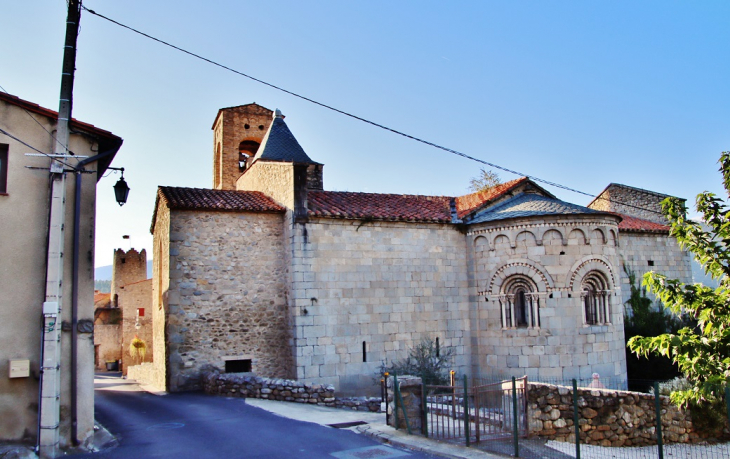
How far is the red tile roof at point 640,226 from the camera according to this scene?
2031 cm

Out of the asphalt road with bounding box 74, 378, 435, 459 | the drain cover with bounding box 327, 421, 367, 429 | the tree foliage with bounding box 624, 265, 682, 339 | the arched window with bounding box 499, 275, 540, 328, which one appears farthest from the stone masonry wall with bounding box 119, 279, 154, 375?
the tree foliage with bounding box 624, 265, 682, 339

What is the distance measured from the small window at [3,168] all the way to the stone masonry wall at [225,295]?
627 centimetres

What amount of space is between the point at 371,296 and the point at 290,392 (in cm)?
386

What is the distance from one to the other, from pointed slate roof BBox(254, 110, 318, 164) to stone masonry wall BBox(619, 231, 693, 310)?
12189mm

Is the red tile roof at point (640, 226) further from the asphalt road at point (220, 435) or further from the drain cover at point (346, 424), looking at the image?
the asphalt road at point (220, 435)

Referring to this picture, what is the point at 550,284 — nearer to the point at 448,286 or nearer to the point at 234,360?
the point at 448,286

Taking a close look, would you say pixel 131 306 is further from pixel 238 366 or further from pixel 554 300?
Answer: pixel 554 300

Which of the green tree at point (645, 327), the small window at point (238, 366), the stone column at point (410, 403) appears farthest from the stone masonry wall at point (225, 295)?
the green tree at point (645, 327)

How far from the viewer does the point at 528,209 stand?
54.7 feet

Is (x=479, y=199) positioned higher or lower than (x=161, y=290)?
higher

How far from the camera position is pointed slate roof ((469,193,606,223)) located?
16.2 m

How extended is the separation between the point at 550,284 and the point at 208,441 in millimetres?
10456

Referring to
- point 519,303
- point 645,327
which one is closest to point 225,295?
point 519,303

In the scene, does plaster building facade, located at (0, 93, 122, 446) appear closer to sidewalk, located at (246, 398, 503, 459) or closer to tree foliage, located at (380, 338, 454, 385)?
sidewalk, located at (246, 398, 503, 459)
